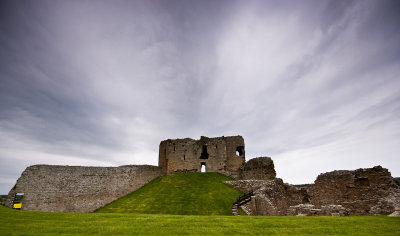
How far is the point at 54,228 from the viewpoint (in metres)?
8.25

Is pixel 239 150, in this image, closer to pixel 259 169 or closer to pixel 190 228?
pixel 259 169

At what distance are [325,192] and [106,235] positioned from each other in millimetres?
21538

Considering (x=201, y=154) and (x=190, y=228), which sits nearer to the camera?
(x=190, y=228)

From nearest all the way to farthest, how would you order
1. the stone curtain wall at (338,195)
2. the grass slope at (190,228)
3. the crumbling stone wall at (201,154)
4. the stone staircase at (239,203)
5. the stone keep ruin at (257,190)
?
the grass slope at (190,228) < the stone curtain wall at (338,195) < the stone staircase at (239,203) < the stone keep ruin at (257,190) < the crumbling stone wall at (201,154)

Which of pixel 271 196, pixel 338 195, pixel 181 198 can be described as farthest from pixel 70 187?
pixel 338 195

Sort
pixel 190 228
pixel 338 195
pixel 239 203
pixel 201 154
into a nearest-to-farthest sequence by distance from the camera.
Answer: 1. pixel 190 228
2. pixel 239 203
3. pixel 338 195
4. pixel 201 154

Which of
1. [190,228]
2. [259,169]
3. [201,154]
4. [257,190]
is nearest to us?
[190,228]

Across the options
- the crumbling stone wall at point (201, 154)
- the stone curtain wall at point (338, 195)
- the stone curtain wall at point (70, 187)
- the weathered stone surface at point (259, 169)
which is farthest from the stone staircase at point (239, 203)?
the crumbling stone wall at point (201, 154)

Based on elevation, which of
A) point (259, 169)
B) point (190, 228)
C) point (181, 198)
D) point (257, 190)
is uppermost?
point (259, 169)

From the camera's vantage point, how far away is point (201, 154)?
3828 centimetres

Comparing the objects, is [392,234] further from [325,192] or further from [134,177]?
[134,177]

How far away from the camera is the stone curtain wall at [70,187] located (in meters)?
18.9

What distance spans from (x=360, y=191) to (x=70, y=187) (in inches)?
1085

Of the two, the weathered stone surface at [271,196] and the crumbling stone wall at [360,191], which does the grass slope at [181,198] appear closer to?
the weathered stone surface at [271,196]
